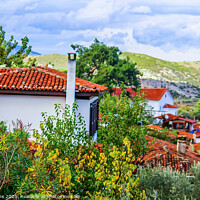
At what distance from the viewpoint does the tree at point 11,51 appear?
25.5 meters

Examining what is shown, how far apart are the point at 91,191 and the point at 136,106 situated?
3.34m

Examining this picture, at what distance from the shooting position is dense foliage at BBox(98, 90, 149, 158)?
284 inches

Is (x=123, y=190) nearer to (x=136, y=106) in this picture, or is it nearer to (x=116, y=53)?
(x=136, y=106)

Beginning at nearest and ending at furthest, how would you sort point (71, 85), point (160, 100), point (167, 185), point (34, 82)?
point (167, 185)
point (71, 85)
point (34, 82)
point (160, 100)

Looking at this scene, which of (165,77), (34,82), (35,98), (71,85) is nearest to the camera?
(71,85)

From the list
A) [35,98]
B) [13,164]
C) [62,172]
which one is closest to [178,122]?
[35,98]

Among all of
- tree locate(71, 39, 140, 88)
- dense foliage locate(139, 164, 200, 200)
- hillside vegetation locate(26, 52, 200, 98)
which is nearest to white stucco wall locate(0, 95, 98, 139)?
dense foliage locate(139, 164, 200, 200)

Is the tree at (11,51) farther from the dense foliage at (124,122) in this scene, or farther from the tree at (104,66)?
the dense foliage at (124,122)

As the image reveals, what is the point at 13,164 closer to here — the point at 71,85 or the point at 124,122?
the point at 124,122

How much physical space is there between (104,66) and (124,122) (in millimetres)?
32654

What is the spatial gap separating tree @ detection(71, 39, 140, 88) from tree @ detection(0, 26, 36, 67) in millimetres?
13581

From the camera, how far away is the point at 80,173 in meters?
5.27

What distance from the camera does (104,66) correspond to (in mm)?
39562

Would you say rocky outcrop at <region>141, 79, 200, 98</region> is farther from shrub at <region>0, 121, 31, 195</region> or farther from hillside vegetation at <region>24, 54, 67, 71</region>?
shrub at <region>0, 121, 31, 195</region>
